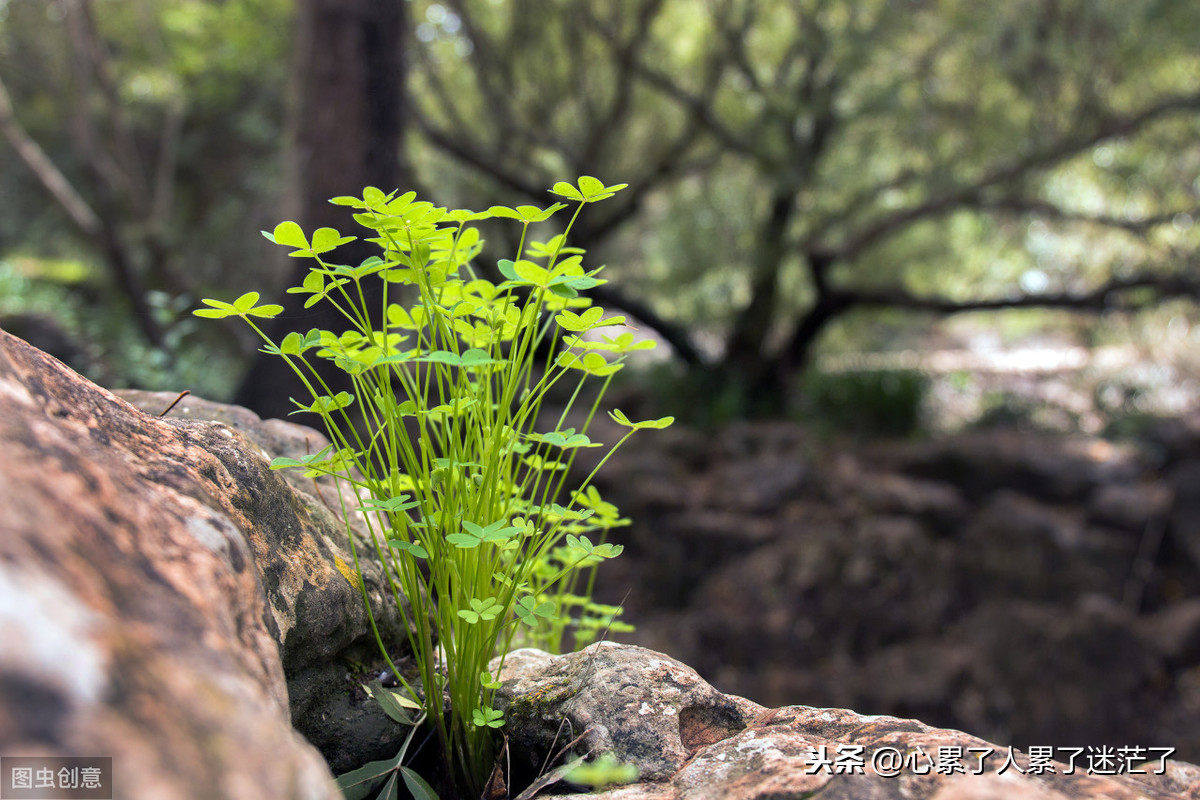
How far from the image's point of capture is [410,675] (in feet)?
4.73

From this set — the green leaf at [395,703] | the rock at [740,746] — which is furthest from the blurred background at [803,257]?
the rock at [740,746]

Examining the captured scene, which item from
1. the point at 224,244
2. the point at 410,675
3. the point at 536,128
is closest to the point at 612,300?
the point at 536,128

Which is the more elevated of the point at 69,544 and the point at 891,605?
the point at 891,605

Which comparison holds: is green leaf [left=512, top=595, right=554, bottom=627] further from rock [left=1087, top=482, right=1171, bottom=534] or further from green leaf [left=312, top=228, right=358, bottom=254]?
rock [left=1087, top=482, right=1171, bottom=534]

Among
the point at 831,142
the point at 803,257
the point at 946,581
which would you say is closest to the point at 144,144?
the point at 803,257

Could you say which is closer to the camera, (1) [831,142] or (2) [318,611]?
(2) [318,611]

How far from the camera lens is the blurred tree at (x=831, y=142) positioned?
604cm

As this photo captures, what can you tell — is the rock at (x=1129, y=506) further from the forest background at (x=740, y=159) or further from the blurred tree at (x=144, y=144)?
the blurred tree at (x=144, y=144)

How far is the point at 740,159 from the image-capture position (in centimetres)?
761

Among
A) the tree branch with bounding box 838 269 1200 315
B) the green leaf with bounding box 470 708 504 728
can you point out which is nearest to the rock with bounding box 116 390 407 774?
the green leaf with bounding box 470 708 504 728

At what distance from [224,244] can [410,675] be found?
32.9 feet

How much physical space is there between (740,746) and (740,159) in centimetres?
727

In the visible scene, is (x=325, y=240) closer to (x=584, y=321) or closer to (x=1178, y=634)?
(x=584, y=321)

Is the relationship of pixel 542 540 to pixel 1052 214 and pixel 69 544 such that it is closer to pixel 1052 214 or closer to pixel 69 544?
pixel 69 544
